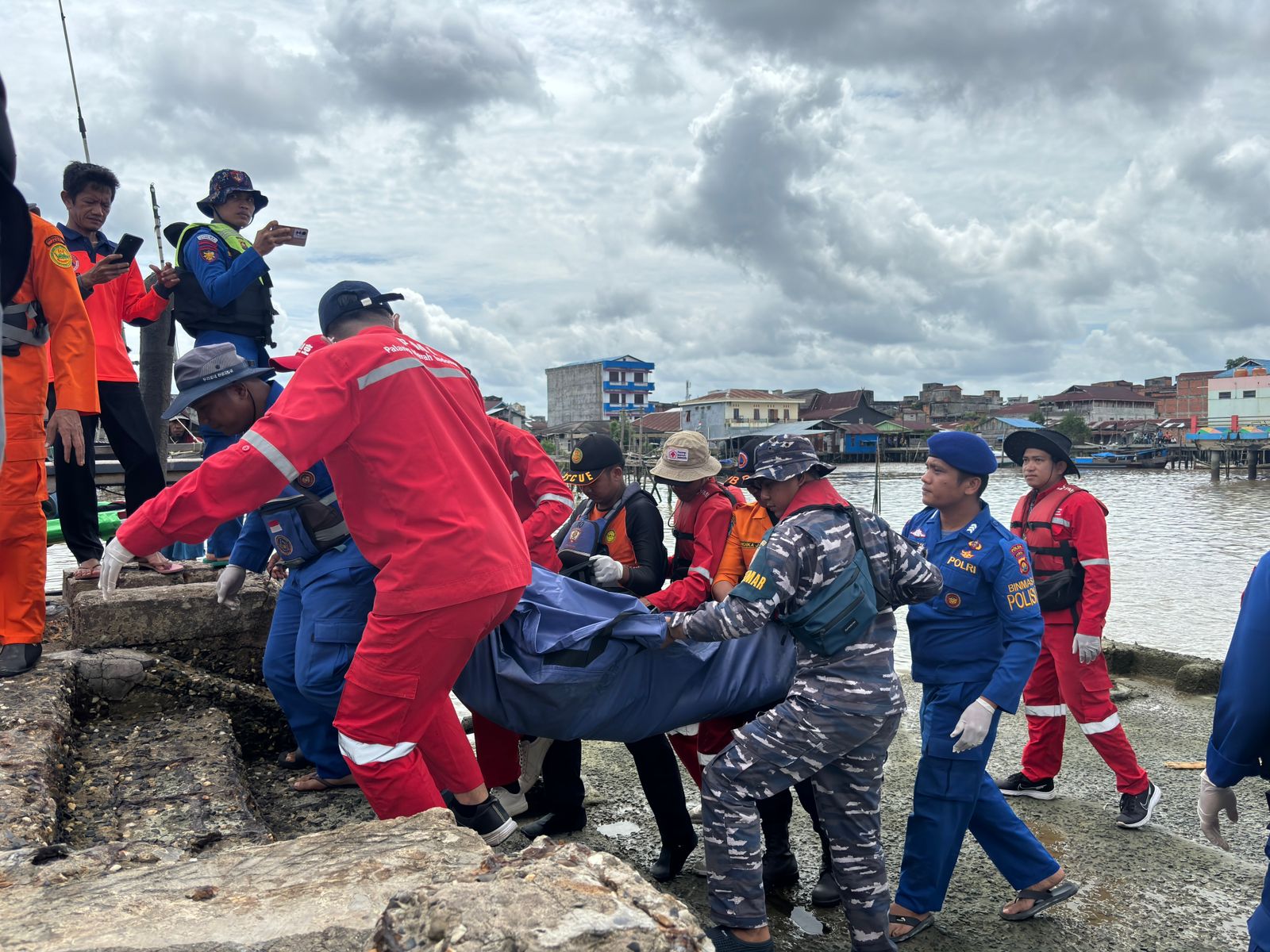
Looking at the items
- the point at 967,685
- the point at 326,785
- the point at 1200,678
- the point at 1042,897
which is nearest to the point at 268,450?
the point at 326,785

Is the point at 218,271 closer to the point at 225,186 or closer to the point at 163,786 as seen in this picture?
the point at 225,186

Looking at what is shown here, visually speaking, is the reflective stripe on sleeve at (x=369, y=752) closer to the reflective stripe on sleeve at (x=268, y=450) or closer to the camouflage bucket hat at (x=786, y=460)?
the reflective stripe on sleeve at (x=268, y=450)

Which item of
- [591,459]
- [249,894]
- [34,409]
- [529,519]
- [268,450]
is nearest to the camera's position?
[249,894]

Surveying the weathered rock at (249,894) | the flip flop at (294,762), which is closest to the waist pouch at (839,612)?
the weathered rock at (249,894)

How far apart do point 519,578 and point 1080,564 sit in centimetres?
322

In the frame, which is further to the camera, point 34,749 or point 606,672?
point 606,672

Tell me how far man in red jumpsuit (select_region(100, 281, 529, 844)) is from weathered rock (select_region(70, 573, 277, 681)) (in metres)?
1.31

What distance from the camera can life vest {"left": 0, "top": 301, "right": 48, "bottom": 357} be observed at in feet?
11.4

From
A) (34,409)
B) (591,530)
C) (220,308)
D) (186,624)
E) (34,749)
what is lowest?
(34,749)

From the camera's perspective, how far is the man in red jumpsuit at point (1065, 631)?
4.42 m

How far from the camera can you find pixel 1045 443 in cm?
472

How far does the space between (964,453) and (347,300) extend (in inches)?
94.3

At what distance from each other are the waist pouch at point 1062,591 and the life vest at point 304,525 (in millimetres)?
3422

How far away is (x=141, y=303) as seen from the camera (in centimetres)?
500
